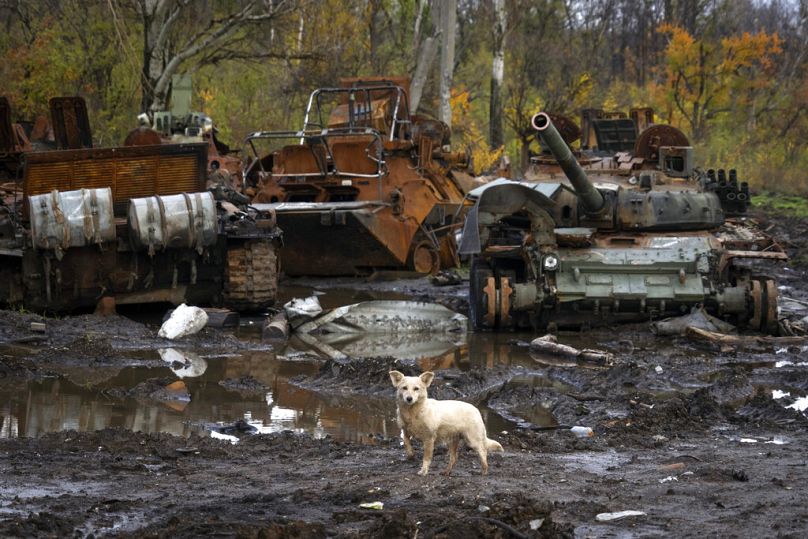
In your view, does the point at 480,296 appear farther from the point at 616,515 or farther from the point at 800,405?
the point at 616,515

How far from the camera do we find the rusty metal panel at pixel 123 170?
42.1 ft

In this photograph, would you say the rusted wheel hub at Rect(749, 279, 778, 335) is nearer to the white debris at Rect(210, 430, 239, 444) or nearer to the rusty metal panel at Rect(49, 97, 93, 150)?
the white debris at Rect(210, 430, 239, 444)

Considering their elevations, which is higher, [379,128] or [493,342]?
[379,128]

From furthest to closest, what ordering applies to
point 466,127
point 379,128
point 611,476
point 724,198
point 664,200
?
point 466,127 → point 379,128 → point 724,198 → point 664,200 → point 611,476

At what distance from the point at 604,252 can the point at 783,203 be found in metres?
20.0

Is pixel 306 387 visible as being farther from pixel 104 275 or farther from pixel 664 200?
pixel 664 200

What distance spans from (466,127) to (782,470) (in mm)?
25851

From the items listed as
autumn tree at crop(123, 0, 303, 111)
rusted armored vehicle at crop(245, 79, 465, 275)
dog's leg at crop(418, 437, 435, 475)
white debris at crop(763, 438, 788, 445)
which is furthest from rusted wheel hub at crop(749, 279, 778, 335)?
autumn tree at crop(123, 0, 303, 111)

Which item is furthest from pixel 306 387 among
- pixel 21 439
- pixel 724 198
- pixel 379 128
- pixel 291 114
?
pixel 291 114

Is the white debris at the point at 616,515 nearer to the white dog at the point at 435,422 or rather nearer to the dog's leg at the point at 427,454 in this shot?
the white dog at the point at 435,422

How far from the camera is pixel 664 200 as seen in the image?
14133 mm

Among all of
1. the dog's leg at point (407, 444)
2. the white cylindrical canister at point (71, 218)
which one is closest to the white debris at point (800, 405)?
the dog's leg at point (407, 444)

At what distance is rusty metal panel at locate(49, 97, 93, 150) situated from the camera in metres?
15.5

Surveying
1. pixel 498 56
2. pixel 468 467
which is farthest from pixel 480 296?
pixel 498 56
